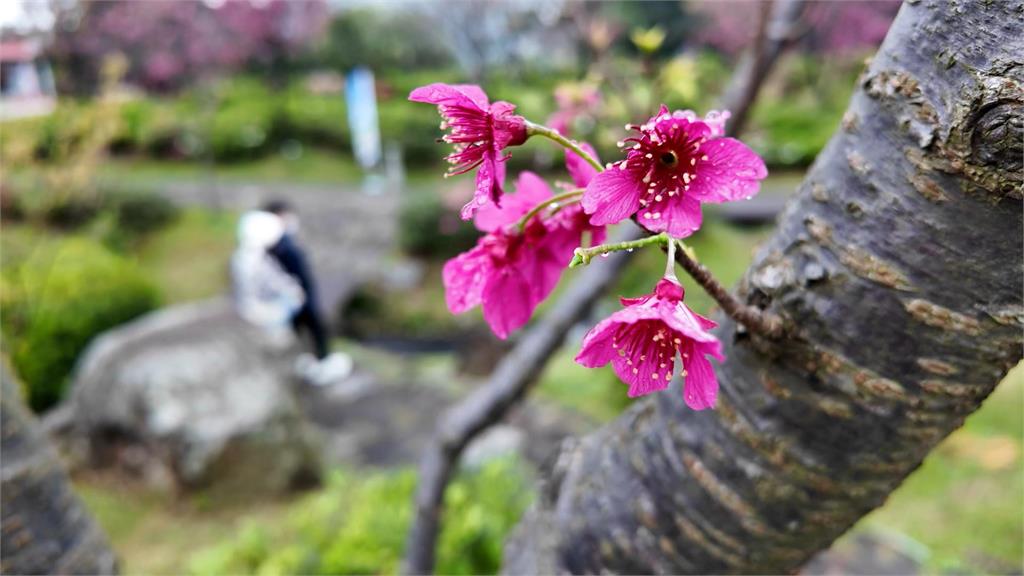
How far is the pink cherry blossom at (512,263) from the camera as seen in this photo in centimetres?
88

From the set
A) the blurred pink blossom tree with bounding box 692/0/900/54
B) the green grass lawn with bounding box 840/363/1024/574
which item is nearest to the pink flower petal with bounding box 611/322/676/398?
the green grass lawn with bounding box 840/363/1024/574

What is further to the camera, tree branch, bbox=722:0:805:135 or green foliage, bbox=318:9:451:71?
green foliage, bbox=318:9:451:71

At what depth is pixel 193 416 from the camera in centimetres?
459

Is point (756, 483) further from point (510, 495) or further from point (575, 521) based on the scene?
point (510, 495)

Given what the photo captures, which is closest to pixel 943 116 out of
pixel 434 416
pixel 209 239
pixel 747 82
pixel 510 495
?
pixel 747 82

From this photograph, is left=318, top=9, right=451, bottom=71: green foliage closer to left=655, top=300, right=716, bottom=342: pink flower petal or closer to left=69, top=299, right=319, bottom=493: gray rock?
left=69, top=299, right=319, bottom=493: gray rock

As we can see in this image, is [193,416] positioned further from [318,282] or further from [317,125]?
[317,125]

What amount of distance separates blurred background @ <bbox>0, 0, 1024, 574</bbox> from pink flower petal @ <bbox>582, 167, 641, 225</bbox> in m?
0.93

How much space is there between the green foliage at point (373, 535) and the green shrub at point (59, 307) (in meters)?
3.33

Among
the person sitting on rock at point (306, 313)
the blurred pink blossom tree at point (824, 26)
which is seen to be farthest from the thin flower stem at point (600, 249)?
the blurred pink blossom tree at point (824, 26)

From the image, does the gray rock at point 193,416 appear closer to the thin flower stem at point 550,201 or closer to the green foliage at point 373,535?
the green foliage at point 373,535

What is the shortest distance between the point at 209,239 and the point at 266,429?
7717 mm

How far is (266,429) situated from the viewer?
4660mm

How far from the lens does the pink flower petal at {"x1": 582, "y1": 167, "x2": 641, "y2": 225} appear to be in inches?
26.7
